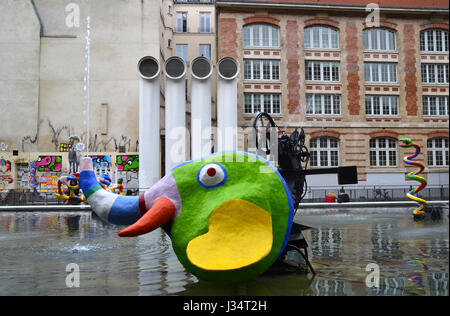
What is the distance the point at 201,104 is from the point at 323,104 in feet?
33.5

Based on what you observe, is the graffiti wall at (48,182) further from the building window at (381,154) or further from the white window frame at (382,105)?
the white window frame at (382,105)

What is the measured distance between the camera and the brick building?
1243 inches

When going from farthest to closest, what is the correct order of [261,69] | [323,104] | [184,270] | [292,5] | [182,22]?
1. [182,22]
2. [261,69]
3. [323,104]
4. [292,5]
5. [184,270]

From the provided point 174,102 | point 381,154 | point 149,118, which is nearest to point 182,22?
point 174,102

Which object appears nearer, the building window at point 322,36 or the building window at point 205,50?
the building window at point 322,36

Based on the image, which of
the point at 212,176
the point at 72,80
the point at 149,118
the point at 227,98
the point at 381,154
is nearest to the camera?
the point at 212,176

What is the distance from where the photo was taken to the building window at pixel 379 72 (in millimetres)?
32000

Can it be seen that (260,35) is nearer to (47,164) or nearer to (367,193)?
(367,193)

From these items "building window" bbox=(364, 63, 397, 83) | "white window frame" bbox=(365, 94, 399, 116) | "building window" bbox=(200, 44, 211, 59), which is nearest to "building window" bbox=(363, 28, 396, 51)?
"building window" bbox=(364, 63, 397, 83)

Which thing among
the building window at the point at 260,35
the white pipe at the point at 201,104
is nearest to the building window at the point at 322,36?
the building window at the point at 260,35

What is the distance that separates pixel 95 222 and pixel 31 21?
25.4m

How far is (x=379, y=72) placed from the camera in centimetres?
3216

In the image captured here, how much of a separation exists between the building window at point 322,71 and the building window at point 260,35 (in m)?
3.16
